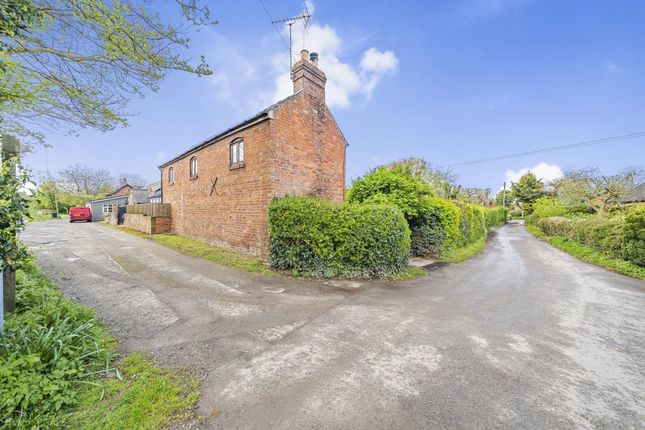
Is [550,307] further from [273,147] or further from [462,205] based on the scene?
[462,205]

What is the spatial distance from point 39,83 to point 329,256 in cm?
732

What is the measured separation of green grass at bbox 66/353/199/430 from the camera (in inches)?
84.4

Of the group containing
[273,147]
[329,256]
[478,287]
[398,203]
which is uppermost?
[273,147]

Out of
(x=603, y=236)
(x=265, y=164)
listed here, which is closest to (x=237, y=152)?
(x=265, y=164)

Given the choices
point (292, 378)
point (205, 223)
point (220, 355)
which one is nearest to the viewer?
point (292, 378)

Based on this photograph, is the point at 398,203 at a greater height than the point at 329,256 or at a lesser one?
greater

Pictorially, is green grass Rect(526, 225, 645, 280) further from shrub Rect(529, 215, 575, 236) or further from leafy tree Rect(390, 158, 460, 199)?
leafy tree Rect(390, 158, 460, 199)

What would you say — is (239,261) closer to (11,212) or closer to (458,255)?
(11,212)

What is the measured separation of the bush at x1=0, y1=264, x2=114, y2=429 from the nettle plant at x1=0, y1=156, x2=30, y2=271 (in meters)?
0.79

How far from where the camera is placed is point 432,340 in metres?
3.70

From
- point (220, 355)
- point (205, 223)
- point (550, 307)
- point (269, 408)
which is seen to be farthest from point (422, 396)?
point (205, 223)

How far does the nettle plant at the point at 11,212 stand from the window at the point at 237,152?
7237mm

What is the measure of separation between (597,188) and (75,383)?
33.1 meters

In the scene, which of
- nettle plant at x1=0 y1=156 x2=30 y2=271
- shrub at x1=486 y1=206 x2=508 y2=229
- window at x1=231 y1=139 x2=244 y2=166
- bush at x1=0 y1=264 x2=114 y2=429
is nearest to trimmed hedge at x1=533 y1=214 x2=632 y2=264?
shrub at x1=486 y1=206 x2=508 y2=229
